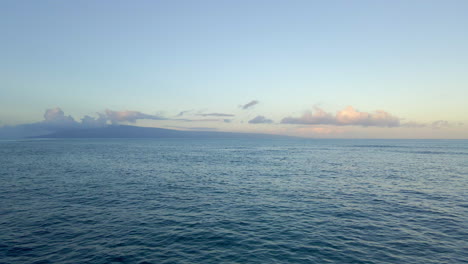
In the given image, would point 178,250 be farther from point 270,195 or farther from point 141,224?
point 270,195

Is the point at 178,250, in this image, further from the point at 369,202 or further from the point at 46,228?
the point at 369,202

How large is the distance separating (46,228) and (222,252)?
19279mm

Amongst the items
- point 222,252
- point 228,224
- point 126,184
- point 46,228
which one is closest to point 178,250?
point 222,252

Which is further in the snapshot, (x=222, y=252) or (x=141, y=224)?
(x=141, y=224)

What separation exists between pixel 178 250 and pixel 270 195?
22.5 meters

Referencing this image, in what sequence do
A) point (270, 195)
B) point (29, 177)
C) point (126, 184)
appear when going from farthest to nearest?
point (29, 177) → point (126, 184) → point (270, 195)

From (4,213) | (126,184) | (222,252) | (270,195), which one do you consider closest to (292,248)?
(222,252)

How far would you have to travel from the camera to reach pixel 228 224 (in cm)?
2725

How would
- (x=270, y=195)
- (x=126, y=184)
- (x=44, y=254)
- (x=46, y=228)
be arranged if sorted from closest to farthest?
(x=44, y=254)
(x=46, y=228)
(x=270, y=195)
(x=126, y=184)

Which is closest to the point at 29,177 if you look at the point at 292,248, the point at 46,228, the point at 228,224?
the point at 46,228

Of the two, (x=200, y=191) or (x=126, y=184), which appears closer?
(x=200, y=191)

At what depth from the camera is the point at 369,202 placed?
36.5 metres

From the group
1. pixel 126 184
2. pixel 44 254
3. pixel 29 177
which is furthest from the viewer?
pixel 29 177

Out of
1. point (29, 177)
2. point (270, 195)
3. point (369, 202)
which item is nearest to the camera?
point (369, 202)
